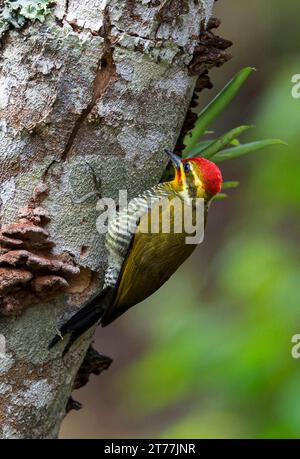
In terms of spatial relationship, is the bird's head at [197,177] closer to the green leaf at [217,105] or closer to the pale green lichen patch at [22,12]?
the green leaf at [217,105]

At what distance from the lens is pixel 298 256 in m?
3.25

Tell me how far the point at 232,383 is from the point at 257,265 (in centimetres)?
52

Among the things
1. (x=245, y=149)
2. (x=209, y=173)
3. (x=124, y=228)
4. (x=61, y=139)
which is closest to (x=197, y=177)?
(x=209, y=173)

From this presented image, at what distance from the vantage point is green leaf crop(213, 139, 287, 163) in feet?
9.06

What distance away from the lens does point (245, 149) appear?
286 cm

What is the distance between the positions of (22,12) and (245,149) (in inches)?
38.5

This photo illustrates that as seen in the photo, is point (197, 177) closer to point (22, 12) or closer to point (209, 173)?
point (209, 173)

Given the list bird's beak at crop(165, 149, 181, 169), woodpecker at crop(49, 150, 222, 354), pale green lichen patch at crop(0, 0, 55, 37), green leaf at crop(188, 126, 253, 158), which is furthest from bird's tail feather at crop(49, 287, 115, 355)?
pale green lichen patch at crop(0, 0, 55, 37)

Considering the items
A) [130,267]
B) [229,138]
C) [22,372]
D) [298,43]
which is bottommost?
[22,372]

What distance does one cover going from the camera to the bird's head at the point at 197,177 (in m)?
2.78

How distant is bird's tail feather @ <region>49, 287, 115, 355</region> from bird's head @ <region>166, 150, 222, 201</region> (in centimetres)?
51

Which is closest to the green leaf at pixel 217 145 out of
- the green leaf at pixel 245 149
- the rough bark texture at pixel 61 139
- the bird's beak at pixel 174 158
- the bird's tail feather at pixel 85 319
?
the green leaf at pixel 245 149

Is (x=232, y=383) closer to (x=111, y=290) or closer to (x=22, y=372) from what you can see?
(x=111, y=290)

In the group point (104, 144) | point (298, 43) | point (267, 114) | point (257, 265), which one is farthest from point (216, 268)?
point (298, 43)
